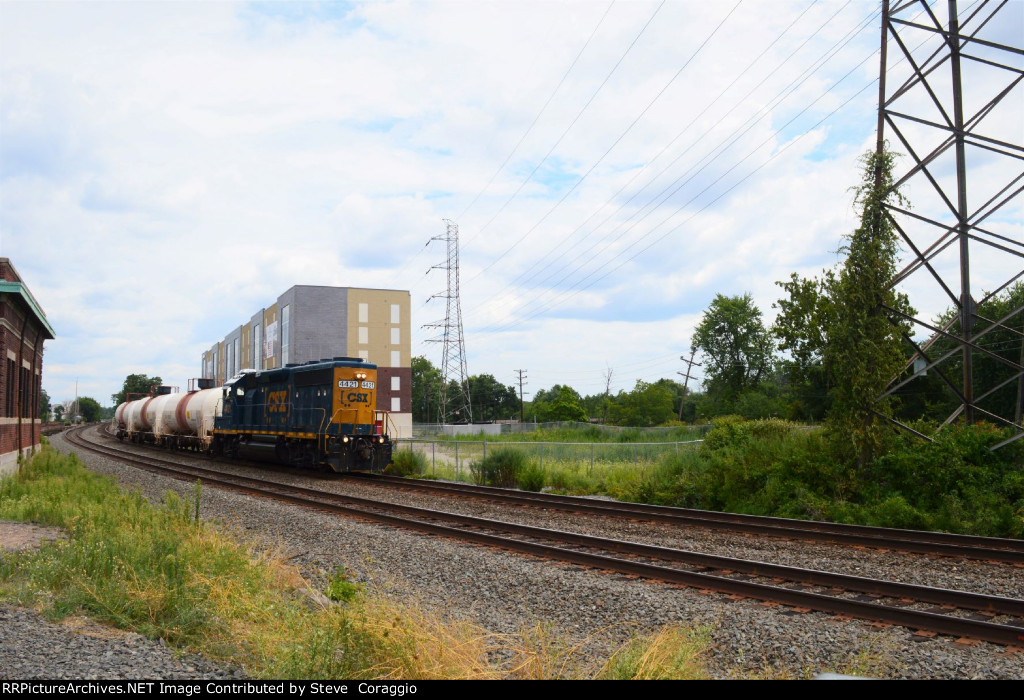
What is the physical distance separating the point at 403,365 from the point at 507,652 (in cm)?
6848

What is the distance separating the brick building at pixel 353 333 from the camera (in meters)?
69.9

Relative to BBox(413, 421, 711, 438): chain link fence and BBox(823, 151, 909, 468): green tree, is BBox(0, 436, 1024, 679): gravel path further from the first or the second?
BBox(413, 421, 711, 438): chain link fence

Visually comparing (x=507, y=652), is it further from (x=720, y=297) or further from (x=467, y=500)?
(x=720, y=297)

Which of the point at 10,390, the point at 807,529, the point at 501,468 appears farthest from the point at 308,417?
the point at 807,529

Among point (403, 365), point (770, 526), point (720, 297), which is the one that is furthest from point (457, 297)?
point (770, 526)

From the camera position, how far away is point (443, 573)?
9578mm

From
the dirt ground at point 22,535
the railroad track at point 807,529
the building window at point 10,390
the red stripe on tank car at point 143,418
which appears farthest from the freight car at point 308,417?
the red stripe on tank car at point 143,418

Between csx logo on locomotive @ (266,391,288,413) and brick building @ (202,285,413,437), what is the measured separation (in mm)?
36731

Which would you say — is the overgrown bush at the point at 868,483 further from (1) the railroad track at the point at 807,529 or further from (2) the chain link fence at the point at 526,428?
(2) the chain link fence at the point at 526,428

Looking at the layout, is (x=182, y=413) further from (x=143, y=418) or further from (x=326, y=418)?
(x=326, y=418)

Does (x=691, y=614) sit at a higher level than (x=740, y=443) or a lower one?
lower

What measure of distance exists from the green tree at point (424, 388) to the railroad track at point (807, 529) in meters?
105

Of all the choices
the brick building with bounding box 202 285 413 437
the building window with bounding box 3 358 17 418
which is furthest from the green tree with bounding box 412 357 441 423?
the building window with bounding box 3 358 17 418
